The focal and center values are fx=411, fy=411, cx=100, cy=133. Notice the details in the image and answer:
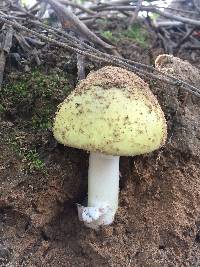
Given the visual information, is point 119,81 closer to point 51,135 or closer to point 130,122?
point 130,122

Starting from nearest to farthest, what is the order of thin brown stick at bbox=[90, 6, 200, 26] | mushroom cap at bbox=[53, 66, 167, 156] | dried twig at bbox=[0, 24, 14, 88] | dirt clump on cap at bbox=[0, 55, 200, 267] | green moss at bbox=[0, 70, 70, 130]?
mushroom cap at bbox=[53, 66, 167, 156] → dirt clump on cap at bbox=[0, 55, 200, 267] → green moss at bbox=[0, 70, 70, 130] → dried twig at bbox=[0, 24, 14, 88] → thin brown stick at bbox=[90, 6, 200, 26]

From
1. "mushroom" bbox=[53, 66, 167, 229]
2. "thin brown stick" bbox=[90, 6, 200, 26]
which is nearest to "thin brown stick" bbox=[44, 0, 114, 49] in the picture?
"mushroom" bbox=[53, 66, 167, 229]

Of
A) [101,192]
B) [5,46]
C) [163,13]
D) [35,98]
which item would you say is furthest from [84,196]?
[163,13]

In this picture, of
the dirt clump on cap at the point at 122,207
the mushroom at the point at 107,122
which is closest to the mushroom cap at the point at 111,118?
the mushroom at the point at 107,122

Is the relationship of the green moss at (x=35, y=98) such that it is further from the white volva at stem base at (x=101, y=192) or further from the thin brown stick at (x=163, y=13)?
the thin brown stick at (x=163, y=13)

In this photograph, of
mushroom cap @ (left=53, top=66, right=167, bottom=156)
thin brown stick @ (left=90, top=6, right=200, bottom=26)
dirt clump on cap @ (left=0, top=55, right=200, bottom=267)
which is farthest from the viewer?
thin brown stick @ (left=90, top=6, right=200, bottom=26)

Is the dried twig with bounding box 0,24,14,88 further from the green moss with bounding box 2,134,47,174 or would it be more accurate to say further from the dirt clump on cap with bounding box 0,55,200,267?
the dirt clump on cap with bounding box 0,55,200,267
